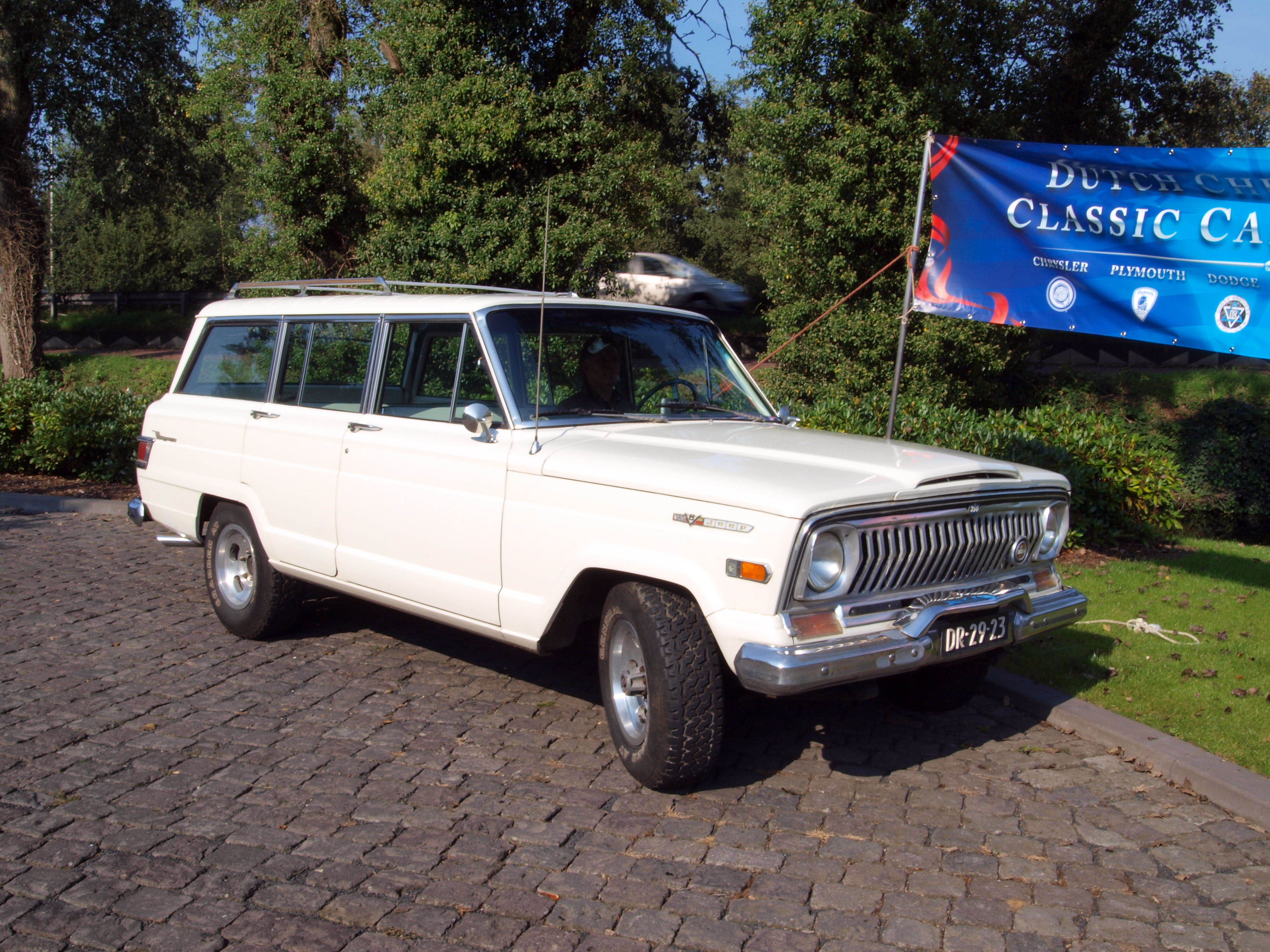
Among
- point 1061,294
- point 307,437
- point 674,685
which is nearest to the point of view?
point 674,685

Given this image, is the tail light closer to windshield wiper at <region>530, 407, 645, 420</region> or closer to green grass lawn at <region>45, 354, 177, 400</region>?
windshield wiper at <region>530, 407, 645, 420</region>

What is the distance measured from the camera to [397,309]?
5.50 metres

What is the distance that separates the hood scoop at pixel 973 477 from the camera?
411 cm

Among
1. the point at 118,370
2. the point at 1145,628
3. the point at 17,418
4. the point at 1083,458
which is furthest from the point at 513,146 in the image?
the point at 118,370

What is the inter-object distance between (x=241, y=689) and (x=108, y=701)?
2.08ft

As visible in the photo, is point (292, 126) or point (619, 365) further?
point (292, 126)

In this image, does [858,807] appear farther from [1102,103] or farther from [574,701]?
[1102,103]

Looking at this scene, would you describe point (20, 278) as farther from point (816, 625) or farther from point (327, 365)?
point (816, 625)

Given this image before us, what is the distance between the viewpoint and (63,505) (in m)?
10.7

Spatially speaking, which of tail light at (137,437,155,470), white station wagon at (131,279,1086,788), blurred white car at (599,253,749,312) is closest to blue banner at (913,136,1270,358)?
white station wagon at (131,279,1086,788)

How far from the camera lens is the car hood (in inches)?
150

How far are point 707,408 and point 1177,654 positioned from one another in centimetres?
313

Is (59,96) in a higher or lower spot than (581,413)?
higher

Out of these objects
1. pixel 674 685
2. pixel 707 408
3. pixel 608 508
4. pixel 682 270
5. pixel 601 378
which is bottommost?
pixel 674 685
